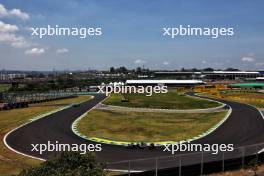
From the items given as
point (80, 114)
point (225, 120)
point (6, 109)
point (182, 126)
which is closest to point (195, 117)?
point (225, 120)

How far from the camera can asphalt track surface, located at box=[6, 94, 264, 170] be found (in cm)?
2916

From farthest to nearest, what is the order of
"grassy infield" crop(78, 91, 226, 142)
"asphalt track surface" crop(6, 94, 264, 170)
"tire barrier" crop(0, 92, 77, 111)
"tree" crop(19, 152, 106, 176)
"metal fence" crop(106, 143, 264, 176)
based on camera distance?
"tire barrier" crop(0, 92, 77, 111) → "grassy infield" crop(78, 91, 226, 142) → "asphalt track surface" crop(6, 94, 264, 170) → "metal fence" crop(106, 143, 264, 176) → "tree" crop(19, 152, 106, 176)

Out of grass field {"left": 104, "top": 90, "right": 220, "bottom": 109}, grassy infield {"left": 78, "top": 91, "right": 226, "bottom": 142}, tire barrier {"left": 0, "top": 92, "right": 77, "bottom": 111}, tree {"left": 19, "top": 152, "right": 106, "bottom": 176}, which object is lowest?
grassy infield {"left": 78, "top": 91, "right": 226, "bottom": 142}

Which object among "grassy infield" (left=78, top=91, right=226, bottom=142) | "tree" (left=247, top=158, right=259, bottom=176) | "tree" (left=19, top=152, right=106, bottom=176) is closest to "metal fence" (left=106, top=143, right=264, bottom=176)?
"tree" (left=247, top=158, right=259, bottom=176)

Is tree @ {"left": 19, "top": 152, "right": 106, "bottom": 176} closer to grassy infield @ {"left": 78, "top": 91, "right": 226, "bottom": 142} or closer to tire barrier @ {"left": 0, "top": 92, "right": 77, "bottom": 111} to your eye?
grassy infield @ {"left": 78, "top": 91, "right": 226, "bottom": 142}

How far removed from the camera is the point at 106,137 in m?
43.0

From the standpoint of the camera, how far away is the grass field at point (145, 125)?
144 ft

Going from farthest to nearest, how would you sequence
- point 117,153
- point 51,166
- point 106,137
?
point 106,137 < point 117,153 < point 51,166

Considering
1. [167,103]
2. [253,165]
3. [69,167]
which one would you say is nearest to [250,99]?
[167,103]

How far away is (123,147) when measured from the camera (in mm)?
36688

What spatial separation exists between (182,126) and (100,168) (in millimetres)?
35656

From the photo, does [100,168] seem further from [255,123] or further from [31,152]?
[255,123]

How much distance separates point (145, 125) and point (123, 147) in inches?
625

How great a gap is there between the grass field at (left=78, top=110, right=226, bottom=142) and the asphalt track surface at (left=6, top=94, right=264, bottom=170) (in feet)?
9.04
